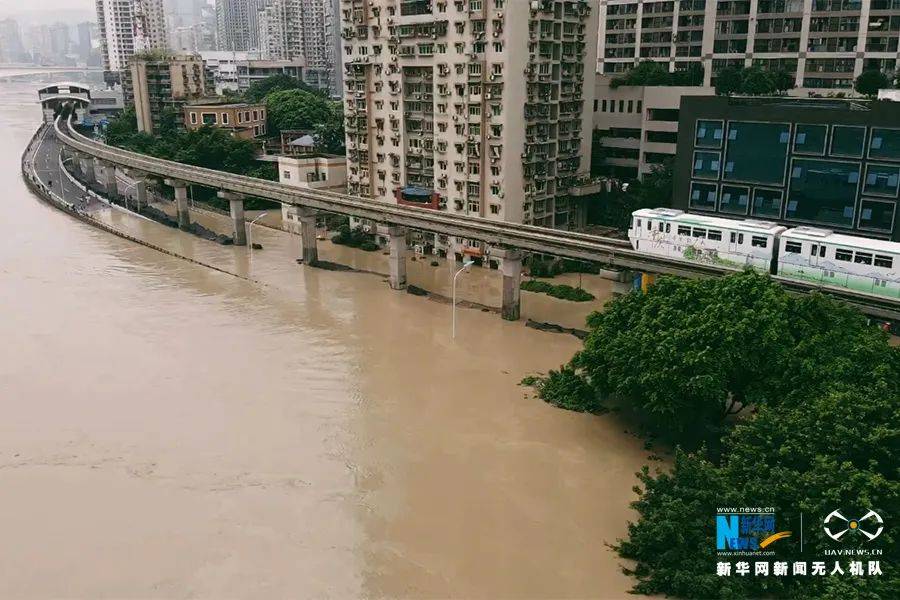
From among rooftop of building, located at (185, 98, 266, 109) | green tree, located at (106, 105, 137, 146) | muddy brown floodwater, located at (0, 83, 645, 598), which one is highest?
rooftop of building, located at (185, 98, 266, 109)

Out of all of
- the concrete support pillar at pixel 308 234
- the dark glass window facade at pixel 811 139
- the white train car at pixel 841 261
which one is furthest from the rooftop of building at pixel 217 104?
the white train car at pixel 841 261

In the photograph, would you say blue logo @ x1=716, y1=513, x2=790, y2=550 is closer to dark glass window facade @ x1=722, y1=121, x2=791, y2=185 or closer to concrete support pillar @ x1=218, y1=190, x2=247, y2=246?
dark glass window facade @ x1=722, y1=121, x2=791, y2=185

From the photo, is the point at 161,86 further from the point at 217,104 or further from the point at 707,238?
the point at 707,238

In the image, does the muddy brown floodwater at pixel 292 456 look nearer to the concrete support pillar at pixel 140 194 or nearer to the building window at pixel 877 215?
the building window at pixel 877 215

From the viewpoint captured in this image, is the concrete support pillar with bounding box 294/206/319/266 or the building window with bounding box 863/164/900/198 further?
the concrete support pillar with bounding box 294/206/319/266

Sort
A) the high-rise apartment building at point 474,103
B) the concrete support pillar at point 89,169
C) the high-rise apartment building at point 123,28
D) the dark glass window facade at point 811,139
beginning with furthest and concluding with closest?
the high-rise apartment building at point 123,28, the concrete support pillar at point 89,169, the high-rise apartment building at point 474,103, the dark glass window facade at point 811,139

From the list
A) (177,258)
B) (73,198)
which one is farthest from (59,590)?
(73,198)

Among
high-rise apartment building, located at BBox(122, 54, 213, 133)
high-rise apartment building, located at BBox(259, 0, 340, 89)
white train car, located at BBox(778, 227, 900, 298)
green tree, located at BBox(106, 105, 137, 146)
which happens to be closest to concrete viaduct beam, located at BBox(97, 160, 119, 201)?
green tree, located at BBox(106, 105, 137, 146)

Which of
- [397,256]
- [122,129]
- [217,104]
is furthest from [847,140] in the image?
[122,129]
